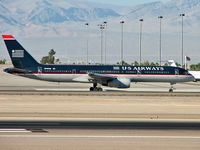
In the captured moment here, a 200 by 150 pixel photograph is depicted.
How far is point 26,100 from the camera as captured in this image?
51.1 metres

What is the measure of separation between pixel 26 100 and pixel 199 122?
67.1ft

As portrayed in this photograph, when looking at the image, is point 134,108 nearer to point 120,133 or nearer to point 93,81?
point 120,133

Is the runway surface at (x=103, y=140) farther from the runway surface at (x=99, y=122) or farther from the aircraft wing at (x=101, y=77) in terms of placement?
the aircraft wing at (x=101, y=77)

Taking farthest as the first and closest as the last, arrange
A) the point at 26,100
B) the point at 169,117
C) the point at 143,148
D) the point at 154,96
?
the point at 154,96, the point at 26,100, the point at 169,117, the point at 143,148

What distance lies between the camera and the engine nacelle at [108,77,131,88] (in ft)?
232

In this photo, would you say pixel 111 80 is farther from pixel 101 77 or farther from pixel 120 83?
pixel 120 83

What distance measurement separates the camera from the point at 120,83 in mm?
70688

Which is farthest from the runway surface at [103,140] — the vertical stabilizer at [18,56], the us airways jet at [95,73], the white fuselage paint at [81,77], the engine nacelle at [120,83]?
the vertical stabilizer at [18,56]

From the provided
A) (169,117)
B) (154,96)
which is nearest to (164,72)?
(154,96)

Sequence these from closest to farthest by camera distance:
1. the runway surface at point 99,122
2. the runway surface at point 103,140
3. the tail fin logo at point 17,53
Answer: the runway surface at point 103,140
the runway surface at point 99,122
the tail fin logo at point 17,53

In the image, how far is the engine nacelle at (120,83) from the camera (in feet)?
232

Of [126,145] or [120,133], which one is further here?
[120,133]

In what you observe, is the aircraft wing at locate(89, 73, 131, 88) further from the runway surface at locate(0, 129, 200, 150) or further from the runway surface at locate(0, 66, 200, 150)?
the runway surface at locate(0, 129, 200, 150)

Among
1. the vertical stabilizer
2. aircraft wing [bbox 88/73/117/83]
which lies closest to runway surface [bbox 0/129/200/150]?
aircraft wing [bbox 88/73/117/83]
